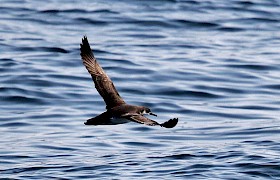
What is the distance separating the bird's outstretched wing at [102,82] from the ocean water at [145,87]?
1.14m

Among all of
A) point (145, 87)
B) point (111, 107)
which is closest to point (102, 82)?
point (111, 107)

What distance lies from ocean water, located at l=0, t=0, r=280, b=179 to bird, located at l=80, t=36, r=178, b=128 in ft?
3.78

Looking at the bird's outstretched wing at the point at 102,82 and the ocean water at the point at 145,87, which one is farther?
the ocean water at the point at 145,87

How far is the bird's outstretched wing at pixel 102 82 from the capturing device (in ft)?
41.3

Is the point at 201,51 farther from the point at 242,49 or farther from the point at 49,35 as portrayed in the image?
the point at 49,35

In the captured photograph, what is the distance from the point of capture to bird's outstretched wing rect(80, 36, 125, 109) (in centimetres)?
1258

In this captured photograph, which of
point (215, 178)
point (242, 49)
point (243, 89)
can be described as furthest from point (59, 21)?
point (215, 178)

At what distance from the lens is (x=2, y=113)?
672 inches

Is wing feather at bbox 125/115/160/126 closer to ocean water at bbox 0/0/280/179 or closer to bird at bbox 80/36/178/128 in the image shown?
bird at bbox 80/36/178/128

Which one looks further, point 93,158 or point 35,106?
point 35,106

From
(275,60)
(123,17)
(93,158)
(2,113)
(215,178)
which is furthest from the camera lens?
(123,17)

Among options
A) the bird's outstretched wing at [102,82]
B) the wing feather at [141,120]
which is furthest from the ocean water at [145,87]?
the wing feather at [141,120]

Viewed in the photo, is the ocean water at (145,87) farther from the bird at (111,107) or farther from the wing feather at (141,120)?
the wing feather at (141,120)

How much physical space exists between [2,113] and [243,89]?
457 cm
